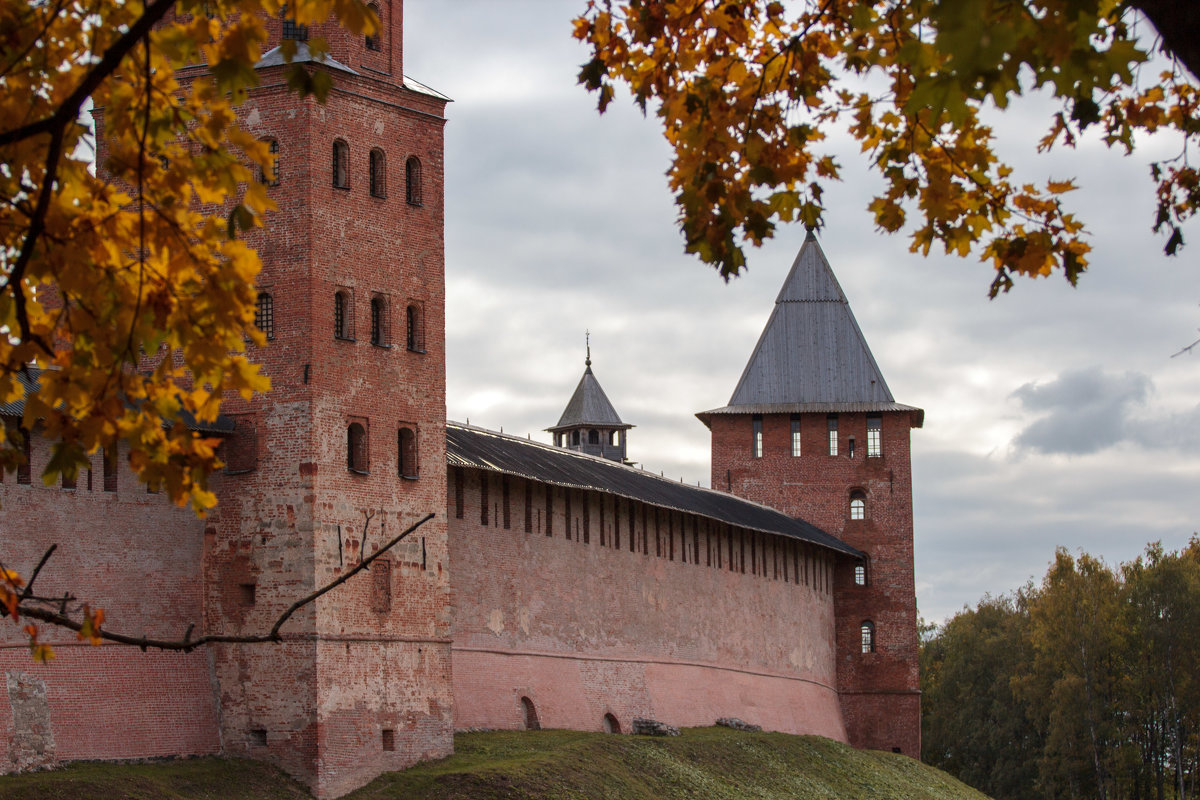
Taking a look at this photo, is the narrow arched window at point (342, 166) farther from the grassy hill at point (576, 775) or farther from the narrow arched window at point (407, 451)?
the grassy hill at point (576, 775)

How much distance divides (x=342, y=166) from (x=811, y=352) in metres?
24.5

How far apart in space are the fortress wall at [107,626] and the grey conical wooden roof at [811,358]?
25.1 metres

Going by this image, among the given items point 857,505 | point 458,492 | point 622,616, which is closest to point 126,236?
point 458,492

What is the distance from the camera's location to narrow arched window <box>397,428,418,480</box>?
2500 cm

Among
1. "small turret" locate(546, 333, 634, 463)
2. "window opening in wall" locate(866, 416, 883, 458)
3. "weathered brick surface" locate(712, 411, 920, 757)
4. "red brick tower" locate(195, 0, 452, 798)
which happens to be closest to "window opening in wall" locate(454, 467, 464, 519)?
"red brick tower" locate(195, 0, 452, 798)

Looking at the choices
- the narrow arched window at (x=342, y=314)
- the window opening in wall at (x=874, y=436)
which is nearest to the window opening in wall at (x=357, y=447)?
the narrow arched window at (x=342, y=314)

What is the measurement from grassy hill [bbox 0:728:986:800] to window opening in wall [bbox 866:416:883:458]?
1169 centimetres

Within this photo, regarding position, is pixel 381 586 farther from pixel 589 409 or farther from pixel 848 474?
pixel 589 409

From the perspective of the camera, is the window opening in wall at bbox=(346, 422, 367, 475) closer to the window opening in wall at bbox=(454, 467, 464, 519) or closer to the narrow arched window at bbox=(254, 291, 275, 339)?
the narrow arched window at bbox=(254, 291, 275, 339)

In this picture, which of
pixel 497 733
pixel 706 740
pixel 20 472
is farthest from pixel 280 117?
pixel 706 740

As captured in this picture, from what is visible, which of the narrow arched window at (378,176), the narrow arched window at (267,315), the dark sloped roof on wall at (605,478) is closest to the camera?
the narrow arched window at (267,315)

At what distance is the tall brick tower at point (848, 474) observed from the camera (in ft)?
145

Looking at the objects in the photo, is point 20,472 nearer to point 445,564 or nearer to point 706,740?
point 445,564

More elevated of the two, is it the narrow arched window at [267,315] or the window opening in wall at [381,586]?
the narrow arched window at [267,315]
